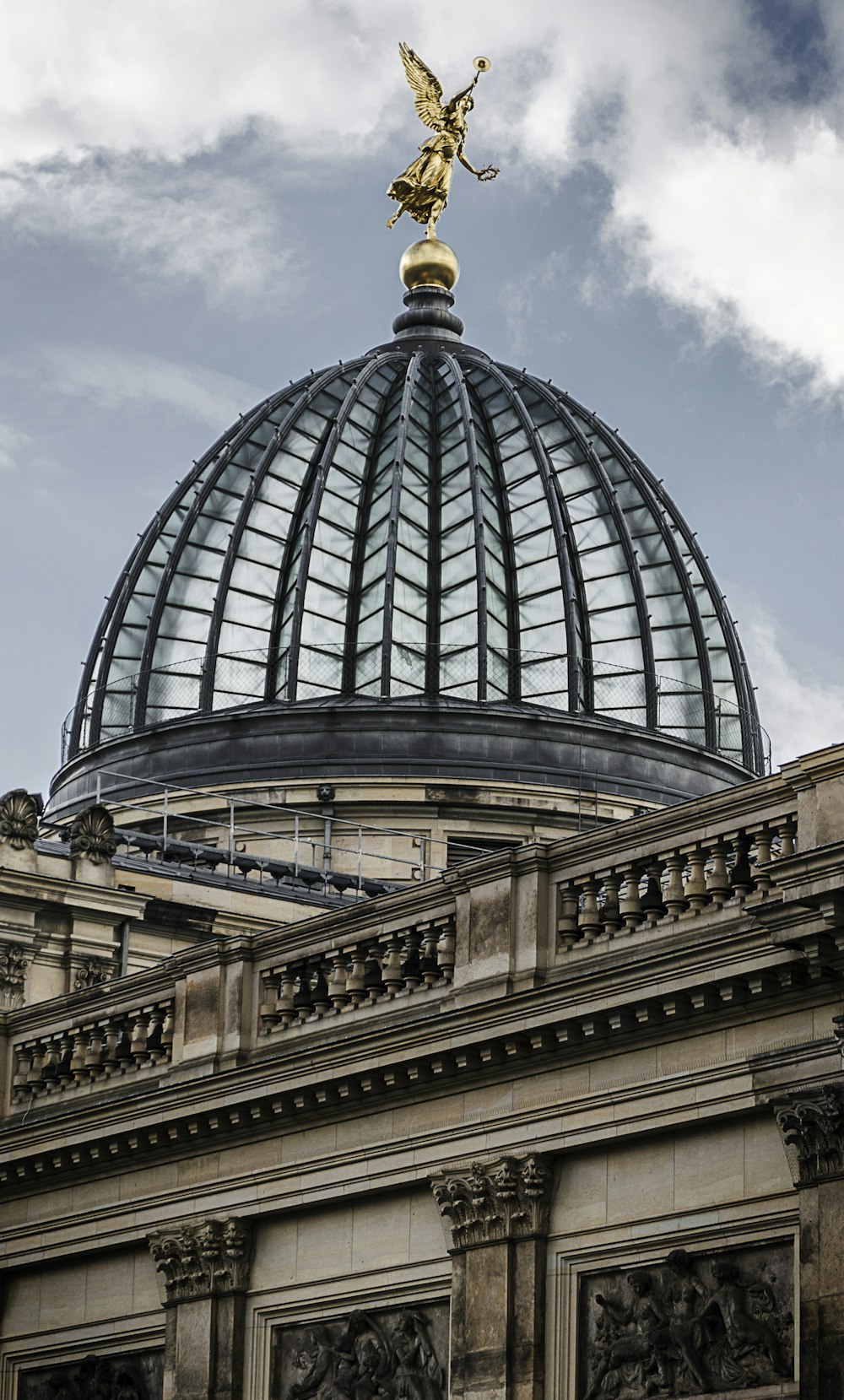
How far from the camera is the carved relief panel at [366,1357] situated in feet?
85.3

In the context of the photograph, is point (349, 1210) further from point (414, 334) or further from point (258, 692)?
point (414, 334)

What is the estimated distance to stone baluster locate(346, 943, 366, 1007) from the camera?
Result: 2731 cm

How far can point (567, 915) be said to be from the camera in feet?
83.4

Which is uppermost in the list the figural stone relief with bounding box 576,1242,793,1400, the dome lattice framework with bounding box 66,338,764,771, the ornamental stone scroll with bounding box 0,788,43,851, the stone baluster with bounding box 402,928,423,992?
the dome lattice framework with bounding box 66,338,764,771

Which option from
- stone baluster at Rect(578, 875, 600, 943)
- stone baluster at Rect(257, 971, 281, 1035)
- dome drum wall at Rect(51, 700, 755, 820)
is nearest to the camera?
stone baluster at Rect(578, 875, 600, 943)

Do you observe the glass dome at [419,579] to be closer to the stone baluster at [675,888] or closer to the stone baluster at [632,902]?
the stone baluster at [632,902]

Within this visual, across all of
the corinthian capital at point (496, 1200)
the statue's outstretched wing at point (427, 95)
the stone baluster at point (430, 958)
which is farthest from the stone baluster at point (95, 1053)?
the statue's outstretched wing at point (427, 95)

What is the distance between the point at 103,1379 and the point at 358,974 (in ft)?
17.8

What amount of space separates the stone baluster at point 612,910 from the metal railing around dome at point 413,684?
28.9m

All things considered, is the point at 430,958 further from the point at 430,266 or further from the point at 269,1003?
the point at 430,266

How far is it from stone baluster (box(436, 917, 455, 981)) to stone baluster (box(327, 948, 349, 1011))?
1.36 meters

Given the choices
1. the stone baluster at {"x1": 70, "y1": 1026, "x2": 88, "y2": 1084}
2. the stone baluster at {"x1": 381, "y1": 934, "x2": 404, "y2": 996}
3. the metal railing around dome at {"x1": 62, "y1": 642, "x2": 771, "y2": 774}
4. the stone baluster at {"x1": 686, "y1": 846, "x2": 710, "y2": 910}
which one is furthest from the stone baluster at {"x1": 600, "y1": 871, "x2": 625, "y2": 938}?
the metal railing around dome at {"x1": 62, "y1": 642, "x2": 771, "y2": 774}

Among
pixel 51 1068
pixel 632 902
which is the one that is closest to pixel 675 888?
pixel 632 902

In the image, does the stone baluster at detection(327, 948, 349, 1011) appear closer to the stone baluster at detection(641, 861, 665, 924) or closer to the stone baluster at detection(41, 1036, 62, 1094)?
the stone baluster at detection(641, 861, 665, 924)
